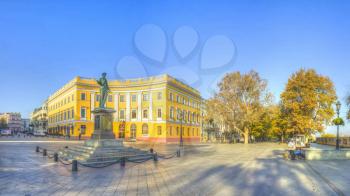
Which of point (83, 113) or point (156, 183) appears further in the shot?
point (83, 113)

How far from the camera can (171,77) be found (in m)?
57.8

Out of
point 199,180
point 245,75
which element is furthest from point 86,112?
point 199,180

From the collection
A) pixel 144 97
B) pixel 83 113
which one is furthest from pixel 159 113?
pixel 83 113

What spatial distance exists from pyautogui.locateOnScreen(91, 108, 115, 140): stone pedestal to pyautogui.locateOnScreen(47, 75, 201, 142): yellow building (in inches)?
1374

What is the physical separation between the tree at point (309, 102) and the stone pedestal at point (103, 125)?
32.2 meters

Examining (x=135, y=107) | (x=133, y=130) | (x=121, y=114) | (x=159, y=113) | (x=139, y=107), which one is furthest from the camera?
(x=121, y=114)

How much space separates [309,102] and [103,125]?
111 ft

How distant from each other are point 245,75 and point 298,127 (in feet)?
41.1

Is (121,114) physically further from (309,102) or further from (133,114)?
(309,102)

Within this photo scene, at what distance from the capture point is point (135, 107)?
5875 cm

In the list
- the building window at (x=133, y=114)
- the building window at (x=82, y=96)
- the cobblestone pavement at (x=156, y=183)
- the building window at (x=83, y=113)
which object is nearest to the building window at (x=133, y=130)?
the building window at (x=133, y=114)

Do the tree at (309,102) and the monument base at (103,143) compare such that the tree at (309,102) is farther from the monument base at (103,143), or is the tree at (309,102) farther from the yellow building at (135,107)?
the monument base at (103,143)

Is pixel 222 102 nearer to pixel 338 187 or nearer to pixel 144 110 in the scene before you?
pixel 144 110

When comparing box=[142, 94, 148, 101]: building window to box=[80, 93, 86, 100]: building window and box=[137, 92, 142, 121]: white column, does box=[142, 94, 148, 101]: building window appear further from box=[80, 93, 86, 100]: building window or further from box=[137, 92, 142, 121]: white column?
box=[80, 93, 86, 100]: building window
